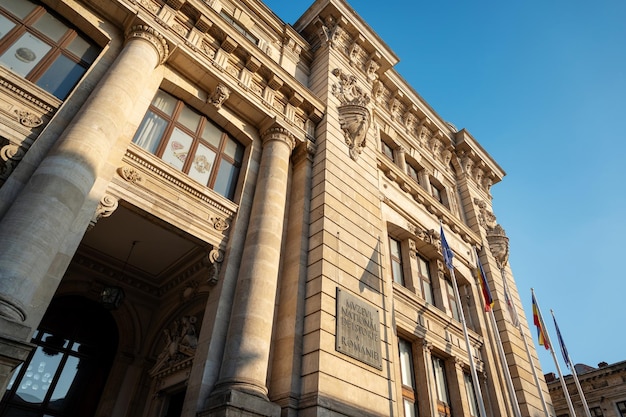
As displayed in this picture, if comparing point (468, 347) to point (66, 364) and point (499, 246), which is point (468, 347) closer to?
point (499, 246)

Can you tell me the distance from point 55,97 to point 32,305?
4804 mm

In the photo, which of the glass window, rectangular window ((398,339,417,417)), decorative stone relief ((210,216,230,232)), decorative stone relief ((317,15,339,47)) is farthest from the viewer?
decorative stone relief ((317,15,339,47))

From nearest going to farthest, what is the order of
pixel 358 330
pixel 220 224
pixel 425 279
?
pixel 358 330, pixel 220 224, pixel 425 279

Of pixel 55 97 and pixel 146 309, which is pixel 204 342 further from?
pixel 55 97

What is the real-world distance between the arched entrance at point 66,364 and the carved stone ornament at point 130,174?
211 inches

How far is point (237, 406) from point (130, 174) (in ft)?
18.5

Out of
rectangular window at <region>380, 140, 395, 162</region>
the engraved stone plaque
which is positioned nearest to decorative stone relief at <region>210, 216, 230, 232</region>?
the engraved stone plaque

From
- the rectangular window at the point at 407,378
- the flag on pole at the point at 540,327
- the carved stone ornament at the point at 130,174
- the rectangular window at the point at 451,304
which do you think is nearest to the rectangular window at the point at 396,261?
the rectangular window at the point at 407,378

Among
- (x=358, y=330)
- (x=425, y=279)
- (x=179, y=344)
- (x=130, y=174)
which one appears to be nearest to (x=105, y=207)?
(x=130, y=174)

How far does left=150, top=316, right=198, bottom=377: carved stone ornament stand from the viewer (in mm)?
A: 11150

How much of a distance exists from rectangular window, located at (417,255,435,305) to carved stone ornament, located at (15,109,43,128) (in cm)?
1336

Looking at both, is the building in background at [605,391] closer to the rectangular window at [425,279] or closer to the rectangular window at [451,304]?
the rectangular window at [451,304]

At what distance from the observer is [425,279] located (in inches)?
669

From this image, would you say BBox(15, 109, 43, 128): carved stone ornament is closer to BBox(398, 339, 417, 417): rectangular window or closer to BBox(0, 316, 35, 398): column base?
BBox(0, 316, 35, 398): column base
